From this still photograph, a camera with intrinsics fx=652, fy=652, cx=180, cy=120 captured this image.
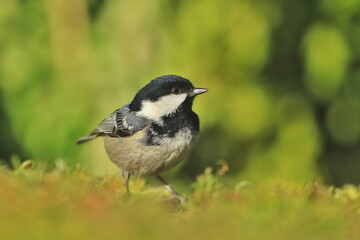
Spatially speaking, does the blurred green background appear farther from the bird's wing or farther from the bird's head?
the bird's head

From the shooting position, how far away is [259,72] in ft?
15.9

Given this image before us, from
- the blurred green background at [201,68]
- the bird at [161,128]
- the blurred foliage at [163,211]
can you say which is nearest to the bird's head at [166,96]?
the bird at [161,128]

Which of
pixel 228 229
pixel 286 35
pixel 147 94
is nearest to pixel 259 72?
pixel 286 35

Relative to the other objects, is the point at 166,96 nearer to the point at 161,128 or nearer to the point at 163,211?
the point at 161,128

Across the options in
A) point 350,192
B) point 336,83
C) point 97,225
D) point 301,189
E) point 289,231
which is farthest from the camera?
point 336,83

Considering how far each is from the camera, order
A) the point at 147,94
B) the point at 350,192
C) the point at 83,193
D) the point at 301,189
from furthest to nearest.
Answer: the point at 147,94
the point at 350,192
the point at 301,189
the point at 83,193

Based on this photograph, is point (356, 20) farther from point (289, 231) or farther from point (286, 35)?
point (289, 231)

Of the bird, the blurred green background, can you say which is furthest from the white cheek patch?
the blurred green background

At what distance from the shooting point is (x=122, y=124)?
3656mm

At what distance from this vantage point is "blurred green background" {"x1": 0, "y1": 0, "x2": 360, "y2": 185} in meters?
4.69

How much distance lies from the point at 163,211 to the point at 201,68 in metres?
2.55

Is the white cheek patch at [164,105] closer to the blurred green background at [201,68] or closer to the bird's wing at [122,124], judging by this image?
the bird's wing at [122,124]

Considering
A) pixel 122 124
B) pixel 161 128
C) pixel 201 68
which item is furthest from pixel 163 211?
pixel 201 68

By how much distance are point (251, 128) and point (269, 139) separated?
23 centimetres
